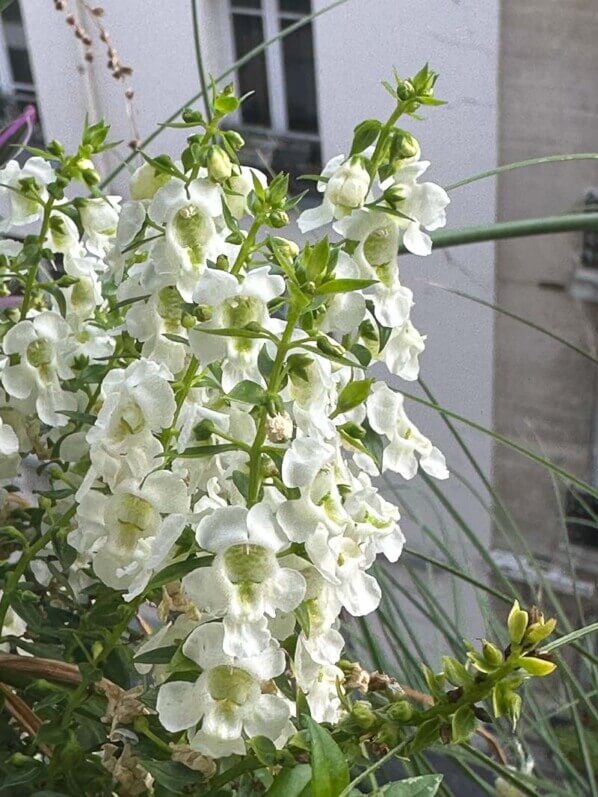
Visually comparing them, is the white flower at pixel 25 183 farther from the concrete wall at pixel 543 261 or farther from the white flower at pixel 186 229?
the concrete wall at pixel 543 261

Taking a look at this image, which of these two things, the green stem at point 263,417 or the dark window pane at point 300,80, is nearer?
the green stem at point 263,417

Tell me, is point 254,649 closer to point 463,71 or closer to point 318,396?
point 318,396

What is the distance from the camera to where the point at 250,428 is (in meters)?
0.32

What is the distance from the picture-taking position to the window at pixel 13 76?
1148 millimetres

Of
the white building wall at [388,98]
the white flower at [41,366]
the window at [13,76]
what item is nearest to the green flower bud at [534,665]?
the white flower at [41,366]

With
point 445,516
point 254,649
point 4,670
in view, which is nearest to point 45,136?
point 445,516

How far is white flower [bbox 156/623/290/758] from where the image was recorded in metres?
0.31

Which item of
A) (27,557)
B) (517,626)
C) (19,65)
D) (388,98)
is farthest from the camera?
(19,65)

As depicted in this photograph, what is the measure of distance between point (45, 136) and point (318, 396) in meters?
0.93

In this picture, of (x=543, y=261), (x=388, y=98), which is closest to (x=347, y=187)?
(x=388, y=98)

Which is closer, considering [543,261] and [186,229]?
[186,229]

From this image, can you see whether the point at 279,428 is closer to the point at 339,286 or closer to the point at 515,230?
the point at 339,286

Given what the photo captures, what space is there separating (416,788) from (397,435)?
121mm

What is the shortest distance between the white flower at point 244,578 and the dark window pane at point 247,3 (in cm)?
85
